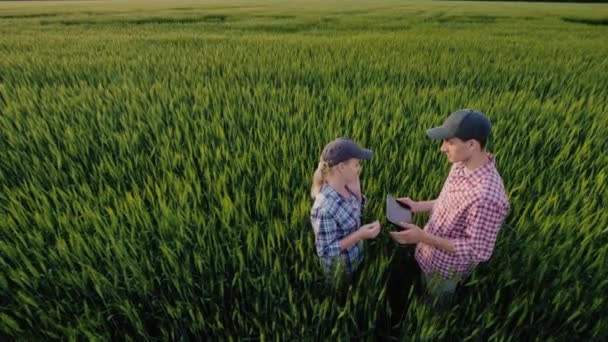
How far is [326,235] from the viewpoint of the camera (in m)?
1.22

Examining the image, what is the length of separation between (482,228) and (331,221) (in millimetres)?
487

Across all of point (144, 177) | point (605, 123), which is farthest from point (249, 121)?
point (605, 123)

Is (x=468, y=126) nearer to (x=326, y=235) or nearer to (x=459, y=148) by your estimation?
(x=459, y=148)

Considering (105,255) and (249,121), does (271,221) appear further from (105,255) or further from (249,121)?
(249,121)

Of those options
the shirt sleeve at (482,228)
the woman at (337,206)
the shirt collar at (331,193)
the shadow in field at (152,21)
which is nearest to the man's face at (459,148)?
the shirt sleeve at (482,228)

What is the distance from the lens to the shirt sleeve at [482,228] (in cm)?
115

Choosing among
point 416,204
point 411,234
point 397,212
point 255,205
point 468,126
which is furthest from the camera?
point 255,205

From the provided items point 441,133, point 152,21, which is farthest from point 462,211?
point 152,21

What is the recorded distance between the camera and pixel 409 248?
5.31ft

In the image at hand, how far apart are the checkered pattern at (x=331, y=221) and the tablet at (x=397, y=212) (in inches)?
4.9

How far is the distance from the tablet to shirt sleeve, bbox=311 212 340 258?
217 millimetres

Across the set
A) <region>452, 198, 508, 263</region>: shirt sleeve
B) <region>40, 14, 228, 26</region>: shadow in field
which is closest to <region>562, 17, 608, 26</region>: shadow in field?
<region>40, 14, 228, 26</region>: shadow in field

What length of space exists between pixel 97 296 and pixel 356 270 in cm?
100

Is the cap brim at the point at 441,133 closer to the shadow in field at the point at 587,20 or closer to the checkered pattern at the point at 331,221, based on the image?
the checkered pattern at the point at 331,221
